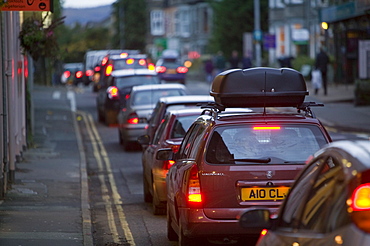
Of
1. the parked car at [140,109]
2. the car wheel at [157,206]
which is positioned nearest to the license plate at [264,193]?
the car wheel at [157,206]

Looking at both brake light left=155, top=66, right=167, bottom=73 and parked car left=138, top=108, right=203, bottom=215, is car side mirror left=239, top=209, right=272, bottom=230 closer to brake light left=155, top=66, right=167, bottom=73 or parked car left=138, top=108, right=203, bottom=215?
parked car left=138, top=108, right=203, bottom=215

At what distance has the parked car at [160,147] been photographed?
40.1 feet

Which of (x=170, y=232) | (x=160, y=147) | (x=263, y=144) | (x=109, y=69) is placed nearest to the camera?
(x=263, y=144)

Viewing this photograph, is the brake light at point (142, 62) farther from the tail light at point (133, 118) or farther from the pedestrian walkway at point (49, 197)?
the tail light at point (133, 118)

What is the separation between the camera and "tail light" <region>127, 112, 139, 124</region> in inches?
838

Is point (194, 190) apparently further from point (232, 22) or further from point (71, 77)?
point (232, 22)

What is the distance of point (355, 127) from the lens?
83.4 ft

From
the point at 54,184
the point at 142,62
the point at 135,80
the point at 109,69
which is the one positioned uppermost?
the point at 142,62

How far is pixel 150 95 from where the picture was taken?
2162 centimetres

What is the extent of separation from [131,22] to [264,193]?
9222 cm

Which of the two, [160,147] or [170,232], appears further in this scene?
[160,147]

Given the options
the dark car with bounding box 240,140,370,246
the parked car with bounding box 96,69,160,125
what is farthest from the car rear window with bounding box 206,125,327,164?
the parked car with bounding box 96,69,160,125

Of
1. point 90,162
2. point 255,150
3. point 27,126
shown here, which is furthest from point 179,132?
point 27,126

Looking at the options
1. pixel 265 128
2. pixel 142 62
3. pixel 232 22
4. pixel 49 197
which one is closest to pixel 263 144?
pixel 265 128
